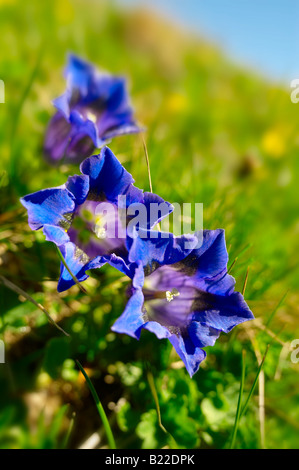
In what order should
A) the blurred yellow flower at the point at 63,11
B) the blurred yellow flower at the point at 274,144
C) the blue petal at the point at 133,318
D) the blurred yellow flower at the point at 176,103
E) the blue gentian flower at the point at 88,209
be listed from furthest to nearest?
the blurred yellow flower at the point at 63,11 → the blurred yellow flower at the point at 176,103 → the blurred yellow flower at the point at 274,144 → the blue gentian flower at the point at 88,209 → the blue petal at the point at 133,318

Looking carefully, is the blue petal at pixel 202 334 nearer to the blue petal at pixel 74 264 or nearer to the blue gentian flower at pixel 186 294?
the blue gentian flower at pixel 186 294

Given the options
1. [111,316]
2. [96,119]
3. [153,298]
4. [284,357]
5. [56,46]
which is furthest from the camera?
[56,46]

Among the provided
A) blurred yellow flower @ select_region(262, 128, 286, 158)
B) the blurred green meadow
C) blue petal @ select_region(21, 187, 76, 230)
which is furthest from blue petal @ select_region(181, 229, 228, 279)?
blurred yellow flower @ select_region(262, 128, 286, 158)

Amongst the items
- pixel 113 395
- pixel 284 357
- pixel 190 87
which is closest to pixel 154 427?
pixel 113 395

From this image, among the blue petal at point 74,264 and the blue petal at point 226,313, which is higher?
the blue petal at point 74,264

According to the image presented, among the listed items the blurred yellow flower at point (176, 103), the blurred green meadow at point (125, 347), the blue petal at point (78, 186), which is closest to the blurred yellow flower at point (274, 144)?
the blurred yellow flower at point (176, 103)

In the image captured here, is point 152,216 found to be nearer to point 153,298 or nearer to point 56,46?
point 153,298
